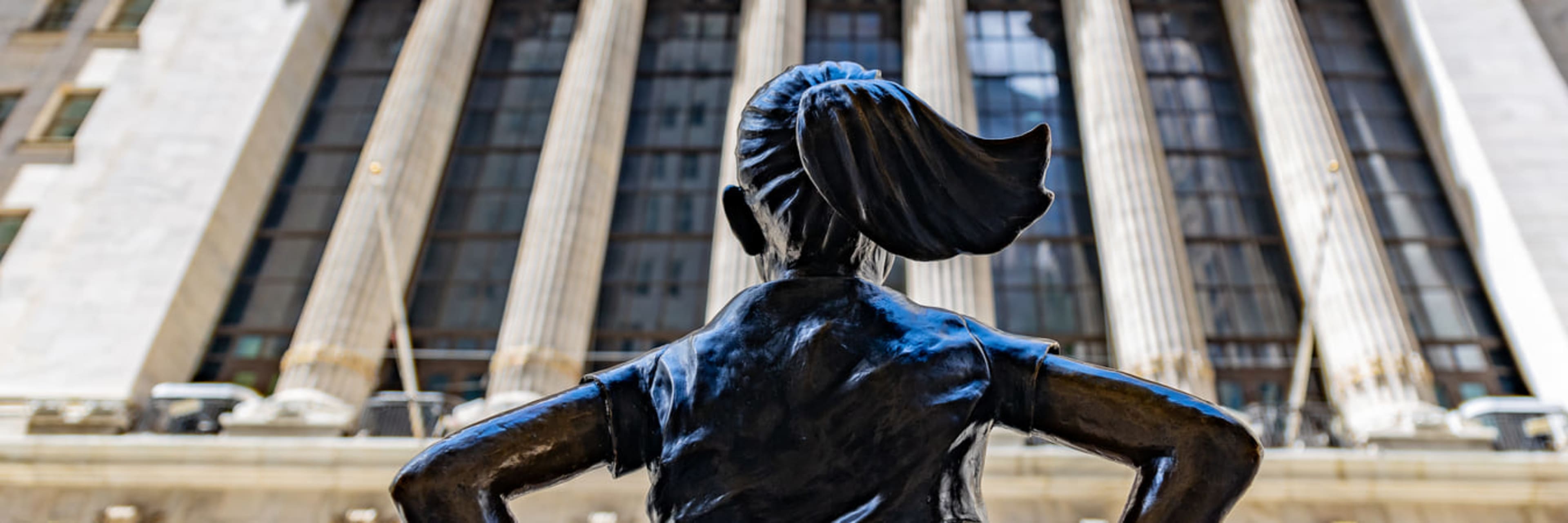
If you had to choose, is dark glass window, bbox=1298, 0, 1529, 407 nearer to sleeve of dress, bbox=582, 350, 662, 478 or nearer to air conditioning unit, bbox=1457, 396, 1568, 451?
air conditioning unit, bbox=1457, 396, 1568, 451

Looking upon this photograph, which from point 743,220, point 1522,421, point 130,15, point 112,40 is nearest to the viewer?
point 743,220

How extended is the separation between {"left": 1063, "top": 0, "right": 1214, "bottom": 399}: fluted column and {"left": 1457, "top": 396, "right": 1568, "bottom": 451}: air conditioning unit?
3764mm

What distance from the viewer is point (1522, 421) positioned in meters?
16.0

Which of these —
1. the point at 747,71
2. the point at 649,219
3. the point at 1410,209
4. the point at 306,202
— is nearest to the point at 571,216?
the point at 649,219

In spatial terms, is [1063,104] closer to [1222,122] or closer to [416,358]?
[1222,122]

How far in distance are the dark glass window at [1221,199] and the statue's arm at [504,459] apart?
18.3m

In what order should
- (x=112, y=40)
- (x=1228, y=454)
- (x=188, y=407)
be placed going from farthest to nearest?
(x=112, y=40)
(x=188, y=407)
(x=1228, y=454)

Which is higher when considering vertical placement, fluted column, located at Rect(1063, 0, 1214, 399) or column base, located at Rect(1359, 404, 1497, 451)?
fluted column, located at Rect(1063, 0, 1214, 399)

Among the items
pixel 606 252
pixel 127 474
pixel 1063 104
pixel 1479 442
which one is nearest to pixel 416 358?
pixel 606 252

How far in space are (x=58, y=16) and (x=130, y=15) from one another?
179 cm

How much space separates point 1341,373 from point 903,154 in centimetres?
1770

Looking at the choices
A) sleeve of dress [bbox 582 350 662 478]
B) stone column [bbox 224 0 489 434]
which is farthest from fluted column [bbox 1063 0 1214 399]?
sleeve of dress [bbox 582 350 662 478]

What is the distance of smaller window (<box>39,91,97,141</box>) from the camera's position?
22469 millimetres

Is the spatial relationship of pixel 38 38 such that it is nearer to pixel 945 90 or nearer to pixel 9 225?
pixel 9 225
